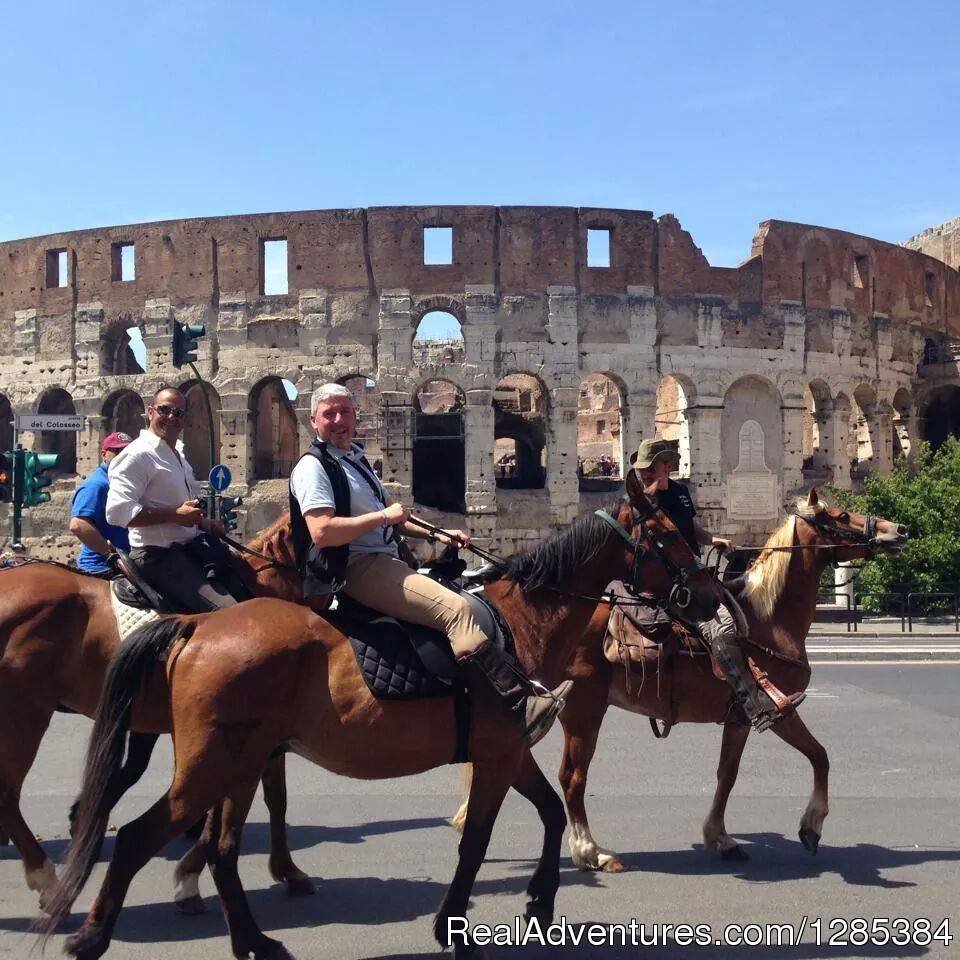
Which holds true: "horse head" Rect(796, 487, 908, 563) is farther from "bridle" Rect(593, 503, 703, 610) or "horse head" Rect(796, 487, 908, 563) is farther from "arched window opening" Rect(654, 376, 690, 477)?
"arched window opening" Rect(654, 376, 690, 477)

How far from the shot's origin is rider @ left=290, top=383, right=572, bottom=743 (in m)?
4.66

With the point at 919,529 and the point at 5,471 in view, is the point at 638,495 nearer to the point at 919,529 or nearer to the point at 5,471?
the point at 5,471

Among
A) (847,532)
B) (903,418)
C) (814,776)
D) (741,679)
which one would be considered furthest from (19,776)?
(903,418)

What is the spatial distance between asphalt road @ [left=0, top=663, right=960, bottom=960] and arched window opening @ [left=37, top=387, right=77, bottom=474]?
2190 cm

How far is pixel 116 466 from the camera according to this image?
5703 millimetres

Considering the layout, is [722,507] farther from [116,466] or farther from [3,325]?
[116,466]

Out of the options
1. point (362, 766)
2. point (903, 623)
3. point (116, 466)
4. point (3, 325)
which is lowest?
point (903, 623)

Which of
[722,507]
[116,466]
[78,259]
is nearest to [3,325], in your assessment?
[78,259]

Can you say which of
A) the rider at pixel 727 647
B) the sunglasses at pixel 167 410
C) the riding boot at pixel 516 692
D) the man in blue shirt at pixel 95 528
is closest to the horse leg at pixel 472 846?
the riding boot at pixel 516 692

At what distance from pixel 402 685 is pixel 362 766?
1.38 feet

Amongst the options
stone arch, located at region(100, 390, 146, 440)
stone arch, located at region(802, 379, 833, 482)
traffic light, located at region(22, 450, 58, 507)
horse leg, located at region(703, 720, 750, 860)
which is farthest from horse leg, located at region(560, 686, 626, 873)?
stone arch, located at region(802, 379, 833, 482)

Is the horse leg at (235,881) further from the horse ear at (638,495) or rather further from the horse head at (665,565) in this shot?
the horse ear at (638,495)

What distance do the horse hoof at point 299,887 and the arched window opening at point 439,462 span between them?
23.0 metres

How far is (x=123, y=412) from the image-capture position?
30.4 m
